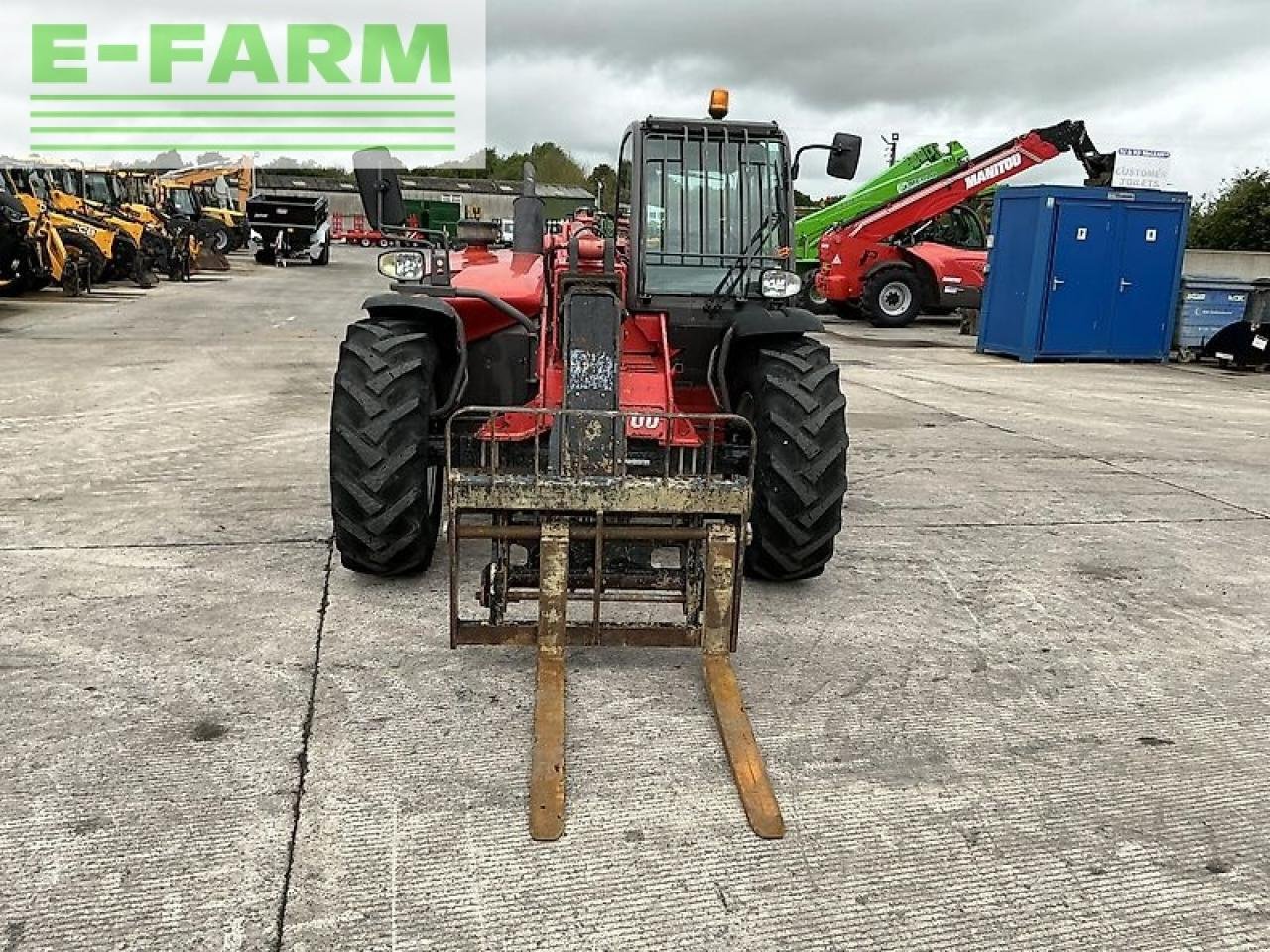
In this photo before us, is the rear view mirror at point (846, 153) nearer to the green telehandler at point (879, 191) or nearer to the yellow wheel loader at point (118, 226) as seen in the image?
the green telehandler at point (879, 191)

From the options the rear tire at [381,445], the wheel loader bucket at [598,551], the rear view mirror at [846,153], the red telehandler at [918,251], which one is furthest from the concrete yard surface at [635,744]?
the red telehandler at [918,251]

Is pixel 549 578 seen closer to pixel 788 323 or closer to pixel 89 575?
pixel 788 323

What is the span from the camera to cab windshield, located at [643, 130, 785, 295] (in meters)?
4.82

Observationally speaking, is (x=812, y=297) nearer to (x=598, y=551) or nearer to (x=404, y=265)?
(x=404, y=265)

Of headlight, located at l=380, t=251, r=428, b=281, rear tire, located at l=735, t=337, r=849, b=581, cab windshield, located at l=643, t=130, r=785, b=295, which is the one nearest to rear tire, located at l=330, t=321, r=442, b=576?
headlight, located at l=380, t=251, r=428, b=281

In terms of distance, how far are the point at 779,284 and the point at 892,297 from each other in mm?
13803

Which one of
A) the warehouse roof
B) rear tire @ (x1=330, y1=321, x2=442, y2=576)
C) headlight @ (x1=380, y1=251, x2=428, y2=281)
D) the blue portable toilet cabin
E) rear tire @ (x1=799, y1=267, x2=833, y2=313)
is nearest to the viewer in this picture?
rear tire @ (x1=330, y1=321, x2=442, y2=576)

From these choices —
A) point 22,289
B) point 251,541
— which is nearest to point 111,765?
point 251,541

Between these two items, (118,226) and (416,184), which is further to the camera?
(416,184)

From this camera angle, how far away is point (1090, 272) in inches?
542

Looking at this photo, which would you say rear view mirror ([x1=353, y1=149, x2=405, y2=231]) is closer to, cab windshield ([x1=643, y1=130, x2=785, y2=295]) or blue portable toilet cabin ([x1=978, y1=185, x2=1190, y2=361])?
cab windshield ([x1=643, y1=130, x2=785, y2=295])

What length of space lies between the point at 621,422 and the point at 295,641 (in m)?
1.39

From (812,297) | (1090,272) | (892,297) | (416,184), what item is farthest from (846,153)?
(416,184)

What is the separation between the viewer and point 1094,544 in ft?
17.9
